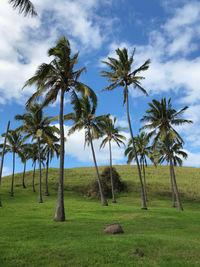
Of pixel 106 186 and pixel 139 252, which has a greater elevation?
pixel 106 186

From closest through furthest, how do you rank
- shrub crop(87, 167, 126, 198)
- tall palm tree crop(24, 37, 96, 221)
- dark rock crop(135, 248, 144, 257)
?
dark rock crop(135, 248, 144, 257) → tall palm tree crop(24, 37, 96, 221) → shrub crop(87, 167, 126, 198)

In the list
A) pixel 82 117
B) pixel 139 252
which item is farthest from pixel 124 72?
pixel 139 252

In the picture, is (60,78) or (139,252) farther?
(60,78)

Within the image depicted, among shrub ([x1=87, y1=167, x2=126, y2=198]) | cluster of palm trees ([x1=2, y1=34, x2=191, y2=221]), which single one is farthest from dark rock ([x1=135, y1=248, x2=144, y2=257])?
shrub ([x1=87, y1=167, x2=126, y2=198])

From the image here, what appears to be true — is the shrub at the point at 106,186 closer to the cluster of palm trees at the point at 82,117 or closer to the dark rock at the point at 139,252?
the cluster of palm trees at the point at 82,117

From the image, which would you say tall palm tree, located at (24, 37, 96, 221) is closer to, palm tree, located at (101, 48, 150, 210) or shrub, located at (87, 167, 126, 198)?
palm tree, located at (101, 48, 150, 210)

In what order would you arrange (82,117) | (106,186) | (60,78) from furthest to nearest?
(106,186) < (82,117) < (60,78)

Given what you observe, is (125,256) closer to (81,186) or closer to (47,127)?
(47,127)

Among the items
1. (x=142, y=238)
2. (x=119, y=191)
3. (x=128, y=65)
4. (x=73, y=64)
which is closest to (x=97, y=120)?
(x=128, y=65)

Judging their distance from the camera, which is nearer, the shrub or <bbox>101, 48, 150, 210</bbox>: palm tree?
<bbox>101, 48, 150, 210</bbox>: palm tree

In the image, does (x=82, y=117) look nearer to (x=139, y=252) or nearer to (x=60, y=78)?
(x=60, y=78)

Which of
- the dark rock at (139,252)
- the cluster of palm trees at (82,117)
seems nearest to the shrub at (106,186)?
the cluster of palm trees at (82,117)

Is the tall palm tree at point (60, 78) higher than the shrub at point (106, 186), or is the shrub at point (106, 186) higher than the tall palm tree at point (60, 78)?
the tall palm tree at point (60, 78)

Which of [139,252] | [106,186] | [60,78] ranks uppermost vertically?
[60,78]
